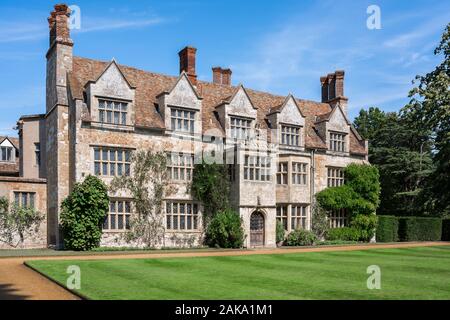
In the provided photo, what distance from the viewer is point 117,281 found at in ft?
38.9

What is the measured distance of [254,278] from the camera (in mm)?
12844

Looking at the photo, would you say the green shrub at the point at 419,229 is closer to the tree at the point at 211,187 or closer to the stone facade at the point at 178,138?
the stone facade at the point at 178,138

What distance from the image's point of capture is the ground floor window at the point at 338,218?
3216 centimetres

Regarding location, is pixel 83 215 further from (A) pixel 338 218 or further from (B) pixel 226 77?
(A) pixel 338 218

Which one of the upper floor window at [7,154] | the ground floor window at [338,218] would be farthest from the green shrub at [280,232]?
the upper floor window at [7,154]

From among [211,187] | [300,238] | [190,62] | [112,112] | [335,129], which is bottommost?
[300,238]

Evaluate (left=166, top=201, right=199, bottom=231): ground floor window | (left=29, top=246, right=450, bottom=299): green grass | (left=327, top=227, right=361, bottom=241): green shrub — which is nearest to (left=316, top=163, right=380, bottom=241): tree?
(left=327, top=227, right=361, bottom=241): green shrub

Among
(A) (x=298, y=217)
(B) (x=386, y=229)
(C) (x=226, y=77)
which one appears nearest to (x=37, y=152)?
(C) (x=226, y=77)

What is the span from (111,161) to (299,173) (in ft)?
39.3

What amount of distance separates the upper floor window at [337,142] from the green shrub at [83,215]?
16723 millimetres

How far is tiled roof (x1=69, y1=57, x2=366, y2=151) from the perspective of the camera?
2634 centimetres
